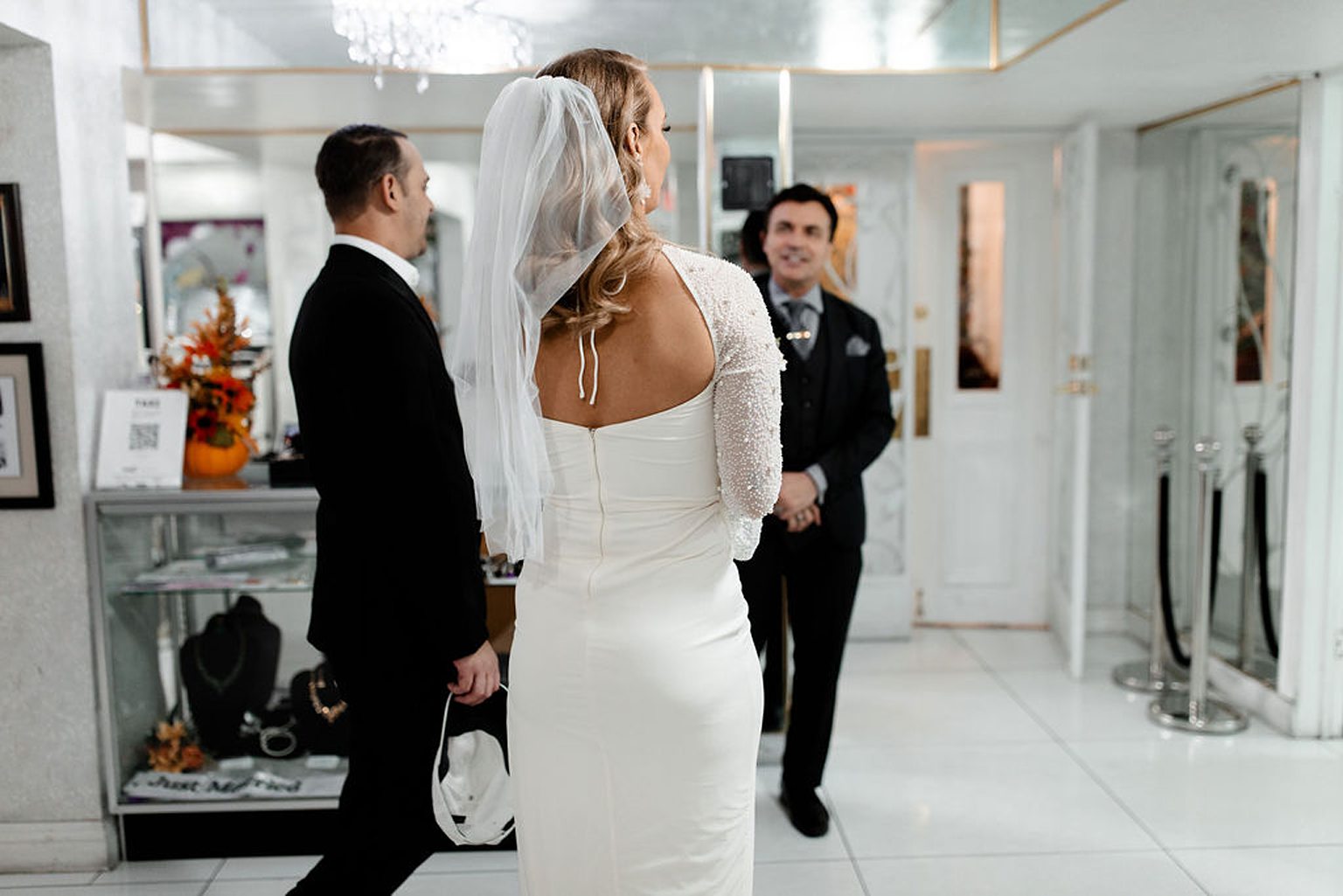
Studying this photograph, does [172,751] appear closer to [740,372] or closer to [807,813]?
[807,813]

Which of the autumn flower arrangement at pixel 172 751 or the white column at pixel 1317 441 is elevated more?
the white column at pixel 1317 441

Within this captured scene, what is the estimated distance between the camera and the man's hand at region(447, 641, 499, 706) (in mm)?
2139

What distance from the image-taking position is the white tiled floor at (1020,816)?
2955mm

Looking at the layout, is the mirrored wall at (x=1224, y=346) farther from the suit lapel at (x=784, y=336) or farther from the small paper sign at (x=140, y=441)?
the small paper sign at (x=140, y=441)

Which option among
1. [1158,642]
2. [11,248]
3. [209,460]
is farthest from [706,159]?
[1158,642]

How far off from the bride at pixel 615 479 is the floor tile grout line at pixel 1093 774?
1733mm

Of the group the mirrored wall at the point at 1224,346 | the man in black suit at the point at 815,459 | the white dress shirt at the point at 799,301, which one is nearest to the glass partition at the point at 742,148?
the man in black suit at the point at 815,459

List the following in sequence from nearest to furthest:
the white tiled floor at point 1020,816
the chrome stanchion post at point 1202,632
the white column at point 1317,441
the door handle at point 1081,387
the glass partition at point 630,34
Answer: the white tiled floor at point 1020,816 → the glass partition at point 630,34 → the white column at point 1317,441 → the chrome stanchion post at point 1202,632 → the door handle at point 1081,387

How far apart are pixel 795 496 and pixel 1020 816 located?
1.17m

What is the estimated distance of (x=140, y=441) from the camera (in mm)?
2998

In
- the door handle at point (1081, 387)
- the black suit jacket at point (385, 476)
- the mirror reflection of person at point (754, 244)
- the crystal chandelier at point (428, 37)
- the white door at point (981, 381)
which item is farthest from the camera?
the white door at point (981, 381)

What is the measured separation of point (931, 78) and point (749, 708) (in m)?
→ 2.55

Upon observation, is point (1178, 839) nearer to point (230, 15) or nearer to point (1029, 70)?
point (1029, 70)

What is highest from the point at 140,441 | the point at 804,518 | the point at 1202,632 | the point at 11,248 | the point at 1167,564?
the point at 11,248
